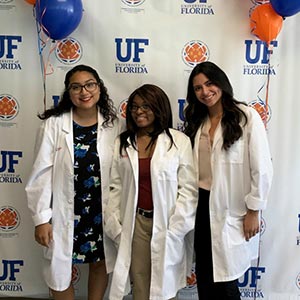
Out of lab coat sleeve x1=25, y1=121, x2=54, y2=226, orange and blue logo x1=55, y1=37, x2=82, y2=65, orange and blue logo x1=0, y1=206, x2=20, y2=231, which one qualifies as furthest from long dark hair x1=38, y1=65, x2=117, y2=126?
orange and blue logo x1=0, y1=206, x2=20, y2=231

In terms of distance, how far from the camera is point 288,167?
7.56ft

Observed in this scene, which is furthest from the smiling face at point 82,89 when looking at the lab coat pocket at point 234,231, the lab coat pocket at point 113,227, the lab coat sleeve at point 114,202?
the lab coat pocket at point 234,231

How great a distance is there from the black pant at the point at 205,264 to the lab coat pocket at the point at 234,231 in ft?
0.33

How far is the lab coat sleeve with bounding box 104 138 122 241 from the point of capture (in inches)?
74.4

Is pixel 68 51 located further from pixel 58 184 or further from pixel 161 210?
pixel 161 210

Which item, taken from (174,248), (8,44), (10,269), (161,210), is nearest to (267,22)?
(161,210)

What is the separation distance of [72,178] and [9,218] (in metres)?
0.76

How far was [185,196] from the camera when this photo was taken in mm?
1837

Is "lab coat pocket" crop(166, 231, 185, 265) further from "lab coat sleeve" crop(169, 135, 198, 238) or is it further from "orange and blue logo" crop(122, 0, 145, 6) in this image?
"orange and blue logo" crop(122, 0, 145, 6)

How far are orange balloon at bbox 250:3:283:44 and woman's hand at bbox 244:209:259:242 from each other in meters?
0.89

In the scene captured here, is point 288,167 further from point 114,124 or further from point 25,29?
point 25,29

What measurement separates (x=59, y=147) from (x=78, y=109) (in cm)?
21

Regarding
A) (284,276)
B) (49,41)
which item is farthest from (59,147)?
(284,276)

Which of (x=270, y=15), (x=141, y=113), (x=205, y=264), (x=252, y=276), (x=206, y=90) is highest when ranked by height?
(x=270, y=15)
